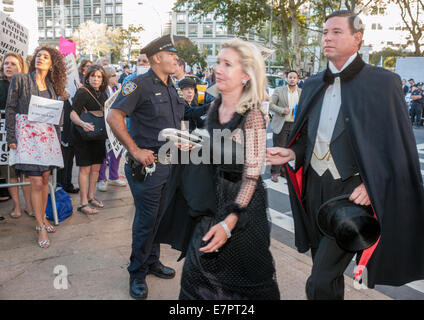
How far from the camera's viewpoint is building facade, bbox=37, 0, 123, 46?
103062 mm

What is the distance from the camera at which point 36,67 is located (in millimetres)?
4137

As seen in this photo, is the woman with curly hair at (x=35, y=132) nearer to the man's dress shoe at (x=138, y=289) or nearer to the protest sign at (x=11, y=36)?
the man's dress shoe at (x=138, y=289)

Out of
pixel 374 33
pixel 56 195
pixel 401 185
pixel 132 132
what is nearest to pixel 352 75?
pixel 401 185

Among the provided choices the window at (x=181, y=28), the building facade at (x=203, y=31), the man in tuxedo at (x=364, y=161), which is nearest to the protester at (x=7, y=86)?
the man in tuxedo at (x=364, y=161)

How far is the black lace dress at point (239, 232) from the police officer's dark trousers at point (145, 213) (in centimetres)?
101

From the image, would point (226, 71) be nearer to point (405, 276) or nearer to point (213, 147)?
point (213, 147)

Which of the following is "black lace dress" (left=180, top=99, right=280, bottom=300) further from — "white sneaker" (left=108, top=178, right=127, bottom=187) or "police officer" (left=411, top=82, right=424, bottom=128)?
"police officer" (left=411, top=82, right=424, bottom=128)

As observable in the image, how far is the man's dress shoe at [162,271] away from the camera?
353 cm

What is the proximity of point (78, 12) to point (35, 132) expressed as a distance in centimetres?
11319

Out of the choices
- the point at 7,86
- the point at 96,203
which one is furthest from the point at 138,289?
the point at 7,86

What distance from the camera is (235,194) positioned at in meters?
2.20

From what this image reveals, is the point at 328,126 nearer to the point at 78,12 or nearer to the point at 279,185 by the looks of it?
the point at 279,185
